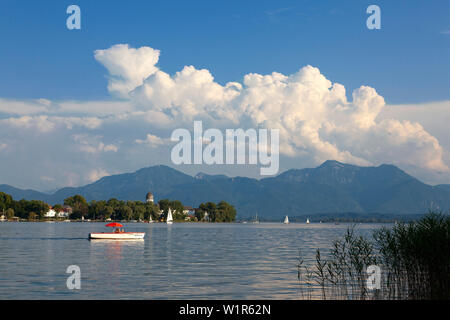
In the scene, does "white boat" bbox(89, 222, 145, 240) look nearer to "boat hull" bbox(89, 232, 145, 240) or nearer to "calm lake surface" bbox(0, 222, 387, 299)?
"boat hull" bbox(89, 232, 145, 240)

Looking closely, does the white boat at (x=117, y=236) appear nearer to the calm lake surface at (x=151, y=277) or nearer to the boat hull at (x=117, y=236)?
the boat hull at (x=117, y=236)

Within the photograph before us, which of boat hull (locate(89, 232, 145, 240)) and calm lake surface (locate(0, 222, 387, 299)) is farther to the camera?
boat hull (locate(89, 232, 145, 240))

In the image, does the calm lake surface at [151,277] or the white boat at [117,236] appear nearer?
the calm lake surface at [151,277]

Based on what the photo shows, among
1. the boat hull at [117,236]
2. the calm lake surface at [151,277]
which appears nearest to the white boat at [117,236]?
the boat hull at [117,236]

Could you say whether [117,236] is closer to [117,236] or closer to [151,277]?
[117,236]

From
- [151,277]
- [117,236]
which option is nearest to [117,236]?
[117,236]

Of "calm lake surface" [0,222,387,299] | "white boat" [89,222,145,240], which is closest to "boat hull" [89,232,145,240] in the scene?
"white boat" [89,222,145,240]

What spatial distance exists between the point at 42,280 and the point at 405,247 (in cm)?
2626

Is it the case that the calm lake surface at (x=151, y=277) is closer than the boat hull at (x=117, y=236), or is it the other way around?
the calm lake surface at (x=151, y=277)
